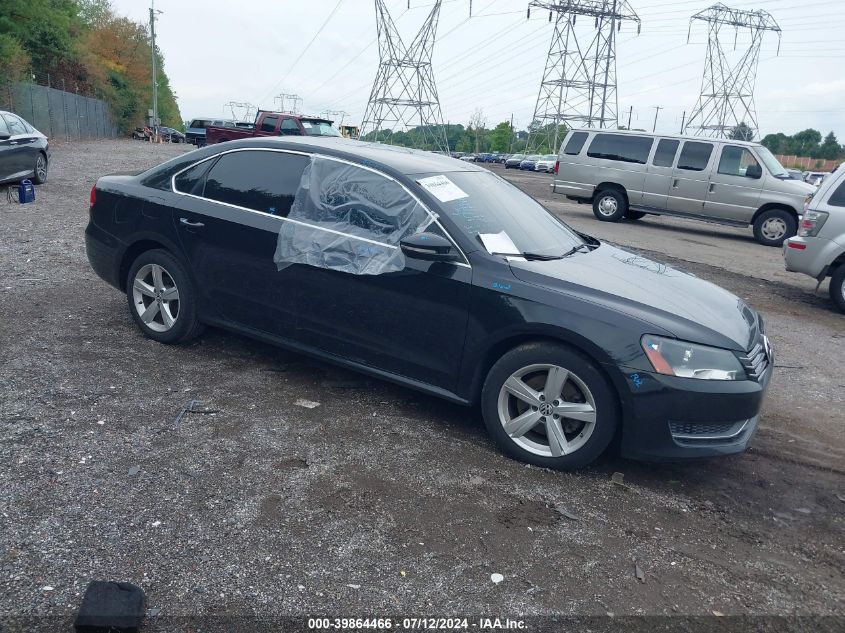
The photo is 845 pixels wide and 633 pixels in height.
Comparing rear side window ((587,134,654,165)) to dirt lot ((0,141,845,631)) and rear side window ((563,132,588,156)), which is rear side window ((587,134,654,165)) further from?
dirt lot ((0,141,845,631))

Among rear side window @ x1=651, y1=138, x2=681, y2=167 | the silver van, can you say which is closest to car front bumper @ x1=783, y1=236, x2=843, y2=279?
the silver van

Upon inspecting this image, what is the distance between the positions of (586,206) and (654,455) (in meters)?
17.0

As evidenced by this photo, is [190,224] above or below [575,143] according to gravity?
below

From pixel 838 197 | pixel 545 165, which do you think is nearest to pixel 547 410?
pixel 838 197

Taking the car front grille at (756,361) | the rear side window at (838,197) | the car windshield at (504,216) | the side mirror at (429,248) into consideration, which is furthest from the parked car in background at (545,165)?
the side mirror at (429,248)

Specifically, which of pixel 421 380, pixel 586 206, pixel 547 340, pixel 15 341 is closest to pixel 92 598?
pixel 421 380

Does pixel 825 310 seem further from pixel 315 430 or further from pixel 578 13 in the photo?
pixel 578 13

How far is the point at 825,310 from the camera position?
8.46 m

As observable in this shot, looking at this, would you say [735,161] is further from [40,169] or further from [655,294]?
[40,169]

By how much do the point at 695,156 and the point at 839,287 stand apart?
24.0ft

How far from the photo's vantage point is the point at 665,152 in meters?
15.1

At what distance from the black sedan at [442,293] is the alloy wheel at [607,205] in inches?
443

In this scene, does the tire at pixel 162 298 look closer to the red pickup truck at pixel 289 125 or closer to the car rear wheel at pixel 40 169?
the car rear wheel at pixel 40 169

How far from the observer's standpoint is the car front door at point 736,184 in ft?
47.1
